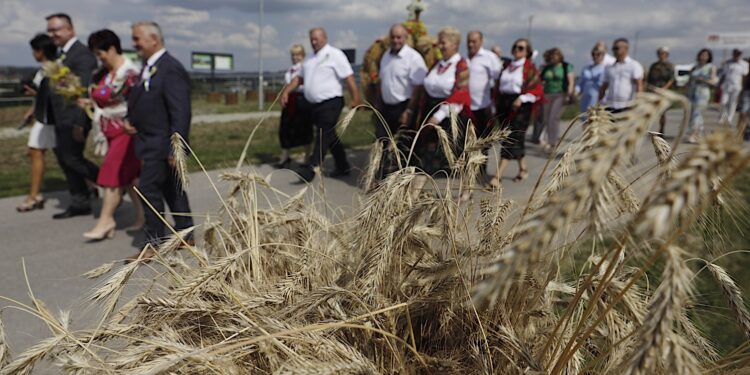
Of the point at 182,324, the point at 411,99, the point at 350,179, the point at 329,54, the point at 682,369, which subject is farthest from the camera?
the point at 350,179

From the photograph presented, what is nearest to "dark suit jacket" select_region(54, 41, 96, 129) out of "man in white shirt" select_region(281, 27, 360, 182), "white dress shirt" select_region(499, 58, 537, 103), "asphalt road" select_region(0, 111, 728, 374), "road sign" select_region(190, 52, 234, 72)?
"asphalt road" select_region(0, 111, 728, 374)

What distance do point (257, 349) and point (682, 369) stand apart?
1029mm

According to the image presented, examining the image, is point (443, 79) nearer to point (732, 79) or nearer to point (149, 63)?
point (149, 63)

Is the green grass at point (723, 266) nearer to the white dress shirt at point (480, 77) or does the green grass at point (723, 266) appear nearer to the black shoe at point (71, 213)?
the white dress shirt at point (480, 77)

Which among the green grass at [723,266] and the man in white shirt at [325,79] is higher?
the man in white shirt at [325,79]

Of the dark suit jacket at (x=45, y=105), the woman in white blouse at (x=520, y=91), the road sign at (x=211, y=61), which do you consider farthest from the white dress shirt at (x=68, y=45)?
the road sign at (x=211, y=61)

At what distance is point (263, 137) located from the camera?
11914mm

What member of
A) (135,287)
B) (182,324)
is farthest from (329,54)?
(182,324)

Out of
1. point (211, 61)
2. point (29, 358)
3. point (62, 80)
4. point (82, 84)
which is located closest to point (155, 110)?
point (62, 80)

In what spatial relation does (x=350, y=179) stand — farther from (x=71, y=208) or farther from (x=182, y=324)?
(x=182, y=324)

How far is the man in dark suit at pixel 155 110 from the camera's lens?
13.9ft

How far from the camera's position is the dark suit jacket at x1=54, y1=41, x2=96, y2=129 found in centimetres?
547

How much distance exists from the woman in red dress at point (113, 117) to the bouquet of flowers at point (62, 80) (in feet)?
1.34

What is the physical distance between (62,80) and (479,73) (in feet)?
14.7
